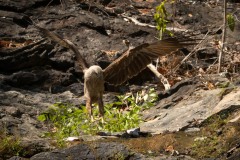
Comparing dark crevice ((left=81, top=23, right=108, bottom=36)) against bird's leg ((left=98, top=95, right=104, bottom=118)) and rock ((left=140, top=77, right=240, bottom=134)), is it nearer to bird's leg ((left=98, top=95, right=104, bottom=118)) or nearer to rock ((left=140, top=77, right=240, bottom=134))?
rock ((left=140, top=77, right=240, bottom=134))

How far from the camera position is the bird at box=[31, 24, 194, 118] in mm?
8203

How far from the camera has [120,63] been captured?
847cm

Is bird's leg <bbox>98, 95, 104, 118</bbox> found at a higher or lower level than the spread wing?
lower

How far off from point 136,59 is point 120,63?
0.79 ft

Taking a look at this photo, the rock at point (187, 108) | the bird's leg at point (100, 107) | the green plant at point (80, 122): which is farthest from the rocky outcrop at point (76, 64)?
the bird's leg at point (100, 107)

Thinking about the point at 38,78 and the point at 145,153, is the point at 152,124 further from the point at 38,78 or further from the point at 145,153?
the point at 38,78

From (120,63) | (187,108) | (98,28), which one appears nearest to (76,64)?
(98,28)

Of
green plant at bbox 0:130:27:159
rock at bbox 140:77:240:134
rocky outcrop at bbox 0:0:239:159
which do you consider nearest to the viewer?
green plant at bbox 0:130:27:159

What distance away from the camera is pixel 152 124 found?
7.18m

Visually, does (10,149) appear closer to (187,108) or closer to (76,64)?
(187,108)

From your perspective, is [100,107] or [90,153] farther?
[100,107]

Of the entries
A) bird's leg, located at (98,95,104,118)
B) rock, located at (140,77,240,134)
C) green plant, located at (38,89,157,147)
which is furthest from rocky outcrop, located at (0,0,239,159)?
bird's leg, located at (98,95,104,118)

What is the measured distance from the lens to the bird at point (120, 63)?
26.9 feet

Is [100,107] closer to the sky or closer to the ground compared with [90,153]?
closer to the ground
